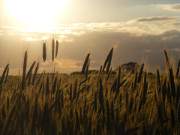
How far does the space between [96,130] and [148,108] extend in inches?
29.5

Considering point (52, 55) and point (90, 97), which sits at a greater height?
point (52, 55)

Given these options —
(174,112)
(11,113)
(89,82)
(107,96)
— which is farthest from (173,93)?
(11,113)

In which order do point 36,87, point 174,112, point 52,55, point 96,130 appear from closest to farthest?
point 96,130
point 174,112
point 36,87
point 52,55

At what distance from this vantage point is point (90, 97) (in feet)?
13.4

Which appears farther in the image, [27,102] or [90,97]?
[90,97]

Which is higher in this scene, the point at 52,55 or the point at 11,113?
the point at 52,55

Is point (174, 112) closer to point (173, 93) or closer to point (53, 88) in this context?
point (173, 93)

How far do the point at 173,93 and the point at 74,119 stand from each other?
3.11 ft

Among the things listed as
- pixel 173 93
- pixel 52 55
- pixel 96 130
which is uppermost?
pixel 52 55

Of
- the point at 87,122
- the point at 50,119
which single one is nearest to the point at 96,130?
the point at 87,122

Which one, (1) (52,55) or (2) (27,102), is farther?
(1) (52,55)

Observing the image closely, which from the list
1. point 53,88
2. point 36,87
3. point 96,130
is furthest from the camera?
point 36,87

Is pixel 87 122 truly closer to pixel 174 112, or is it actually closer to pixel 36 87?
pixel 174 112

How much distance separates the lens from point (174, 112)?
11.7ft
